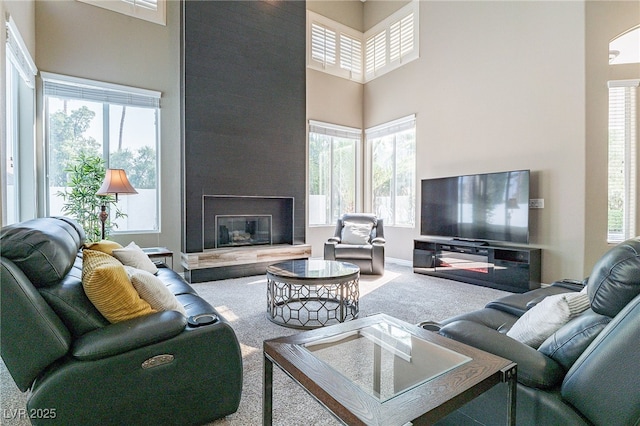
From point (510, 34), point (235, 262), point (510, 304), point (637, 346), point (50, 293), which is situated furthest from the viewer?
point (235, 262)

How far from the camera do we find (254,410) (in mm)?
1647

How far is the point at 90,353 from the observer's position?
1.26 metres

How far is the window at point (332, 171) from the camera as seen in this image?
614cm

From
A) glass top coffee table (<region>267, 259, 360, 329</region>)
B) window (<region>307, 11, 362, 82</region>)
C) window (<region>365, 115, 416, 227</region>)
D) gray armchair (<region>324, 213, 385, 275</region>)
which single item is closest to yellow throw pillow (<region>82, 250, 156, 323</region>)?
glass top coffee table (<region>267, 259, 360, 329</region>)

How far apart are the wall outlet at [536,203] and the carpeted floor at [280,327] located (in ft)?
3.87

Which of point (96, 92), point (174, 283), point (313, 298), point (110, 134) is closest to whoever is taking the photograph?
point (174, 283)

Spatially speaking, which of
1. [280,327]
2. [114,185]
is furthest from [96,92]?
[280,327]

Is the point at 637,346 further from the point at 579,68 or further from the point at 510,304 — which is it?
the point at 579,68

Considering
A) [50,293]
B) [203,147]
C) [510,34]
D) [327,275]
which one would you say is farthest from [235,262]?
[510,34]

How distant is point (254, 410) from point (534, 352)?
1.33m

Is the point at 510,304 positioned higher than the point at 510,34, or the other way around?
the point at 510,34

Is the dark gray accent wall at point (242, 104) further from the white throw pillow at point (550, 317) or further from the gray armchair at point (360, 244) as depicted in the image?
the white throw pillow at point (550, 317)

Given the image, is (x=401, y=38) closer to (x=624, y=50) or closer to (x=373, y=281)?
(x=624, y=50)

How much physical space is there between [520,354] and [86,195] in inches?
179
